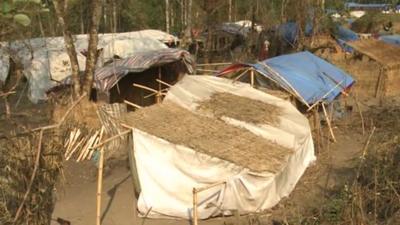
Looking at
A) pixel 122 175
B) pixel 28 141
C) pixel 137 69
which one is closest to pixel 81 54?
pixel 137 69

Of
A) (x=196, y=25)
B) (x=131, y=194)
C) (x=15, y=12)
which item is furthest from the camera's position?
(x=196, y=25)

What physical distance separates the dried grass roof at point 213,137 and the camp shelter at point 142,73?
2.61 metres

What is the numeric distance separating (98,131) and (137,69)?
179cm

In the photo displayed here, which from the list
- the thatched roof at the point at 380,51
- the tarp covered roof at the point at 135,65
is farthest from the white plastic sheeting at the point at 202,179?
the thatched roof at the point at 380,51

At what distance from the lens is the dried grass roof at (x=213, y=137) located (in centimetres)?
970

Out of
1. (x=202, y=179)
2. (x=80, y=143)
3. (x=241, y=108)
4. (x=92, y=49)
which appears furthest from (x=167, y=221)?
(x=92, y=49)

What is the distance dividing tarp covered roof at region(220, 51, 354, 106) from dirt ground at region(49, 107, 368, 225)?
1.28m

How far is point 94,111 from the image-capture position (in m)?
14.0

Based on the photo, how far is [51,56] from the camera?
71.8 feet

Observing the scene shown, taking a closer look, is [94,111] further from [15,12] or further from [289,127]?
[15,12]

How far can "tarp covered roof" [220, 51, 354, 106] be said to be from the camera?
45.1 feet

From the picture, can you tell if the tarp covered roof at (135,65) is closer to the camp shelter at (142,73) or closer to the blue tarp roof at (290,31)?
the camp shelter at (142,73)

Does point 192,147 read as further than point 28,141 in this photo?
Yes

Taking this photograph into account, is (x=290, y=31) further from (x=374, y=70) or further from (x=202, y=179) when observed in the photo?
(x=202, y=179)
